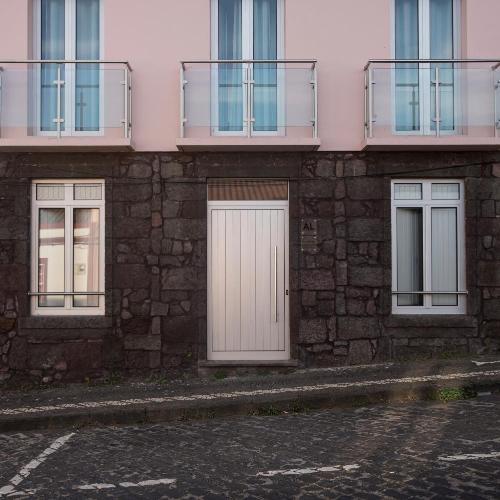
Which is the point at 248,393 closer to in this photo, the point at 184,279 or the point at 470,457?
the point at 184,279

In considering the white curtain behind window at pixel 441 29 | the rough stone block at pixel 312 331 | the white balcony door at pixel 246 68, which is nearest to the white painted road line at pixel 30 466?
the rough stone block at pixel 312 331

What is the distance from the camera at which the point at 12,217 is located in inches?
374

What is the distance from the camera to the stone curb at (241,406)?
7223 mm

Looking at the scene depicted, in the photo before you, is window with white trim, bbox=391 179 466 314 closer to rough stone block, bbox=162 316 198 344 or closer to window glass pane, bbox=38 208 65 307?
rough stone block, bbox=162 316 198 344

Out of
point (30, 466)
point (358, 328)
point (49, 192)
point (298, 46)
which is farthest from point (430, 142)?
point (30, 466)

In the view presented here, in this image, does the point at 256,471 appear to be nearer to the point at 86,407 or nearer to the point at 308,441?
the point at 308,441

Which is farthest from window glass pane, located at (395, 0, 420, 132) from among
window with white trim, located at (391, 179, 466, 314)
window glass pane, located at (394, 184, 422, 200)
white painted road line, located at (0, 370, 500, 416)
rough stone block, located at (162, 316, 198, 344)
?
rough stone block, located at (162, 316, 198, 344)

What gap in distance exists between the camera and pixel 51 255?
9.74 meters

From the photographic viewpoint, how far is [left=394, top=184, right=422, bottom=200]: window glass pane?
9805 millimetres

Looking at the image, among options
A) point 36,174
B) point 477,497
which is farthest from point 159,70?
point 477,497

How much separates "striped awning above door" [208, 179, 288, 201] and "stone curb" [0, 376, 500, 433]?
10.7ft

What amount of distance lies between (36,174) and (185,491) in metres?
6.12

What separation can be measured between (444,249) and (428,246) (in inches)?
10.9

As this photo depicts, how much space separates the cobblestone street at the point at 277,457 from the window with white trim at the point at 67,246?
2.97 m
